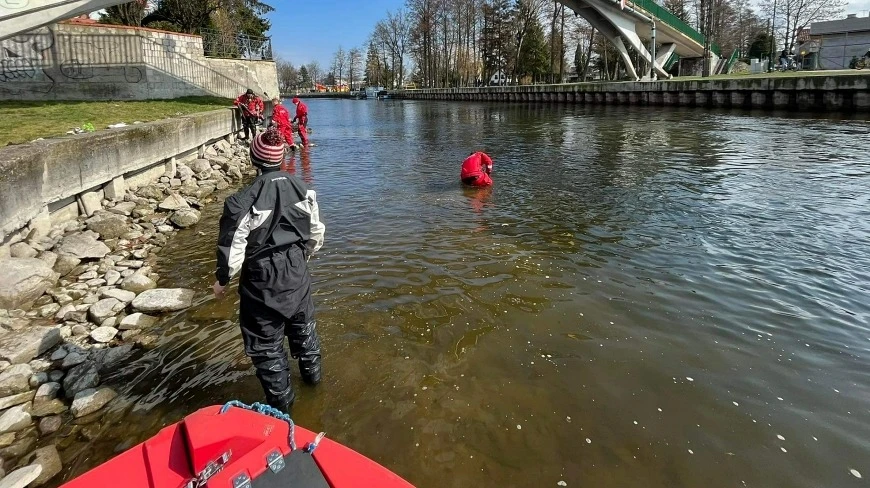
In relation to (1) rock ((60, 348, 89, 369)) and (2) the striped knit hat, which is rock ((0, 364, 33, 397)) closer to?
(1) rock ((60, 348, 89, 369))

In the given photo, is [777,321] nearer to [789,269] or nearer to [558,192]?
[789,269]

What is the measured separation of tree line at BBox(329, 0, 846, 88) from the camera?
59.4 meters

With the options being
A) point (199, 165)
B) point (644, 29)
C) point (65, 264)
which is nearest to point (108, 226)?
point (65, 264)

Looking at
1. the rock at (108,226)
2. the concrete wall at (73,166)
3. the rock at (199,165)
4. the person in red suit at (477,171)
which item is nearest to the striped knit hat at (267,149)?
the concrete wall at (73,166)

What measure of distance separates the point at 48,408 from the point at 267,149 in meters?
2.80

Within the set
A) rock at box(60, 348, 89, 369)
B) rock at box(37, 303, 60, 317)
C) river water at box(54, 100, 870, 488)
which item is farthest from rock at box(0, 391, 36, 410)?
rock at box(37, 303, 60, 317)

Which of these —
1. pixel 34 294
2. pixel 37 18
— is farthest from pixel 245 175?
pixel 34 294

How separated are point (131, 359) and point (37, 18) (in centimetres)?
1221

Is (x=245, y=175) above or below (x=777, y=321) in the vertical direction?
above

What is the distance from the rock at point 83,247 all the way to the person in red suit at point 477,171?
801cm

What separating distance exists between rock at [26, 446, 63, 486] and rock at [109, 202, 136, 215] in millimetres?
6129

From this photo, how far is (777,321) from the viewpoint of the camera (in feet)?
17.2

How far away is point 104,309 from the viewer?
17.7ft

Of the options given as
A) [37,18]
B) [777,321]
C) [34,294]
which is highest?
[37,18]
